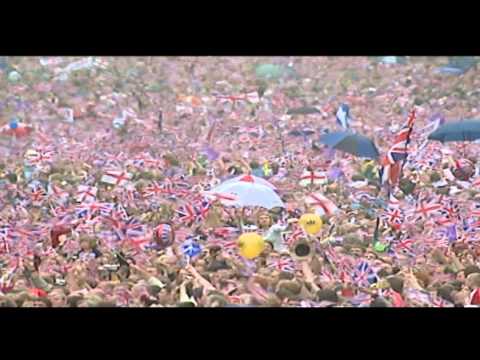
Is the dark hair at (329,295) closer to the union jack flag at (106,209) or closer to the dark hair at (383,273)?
the dark hair at (383,273)

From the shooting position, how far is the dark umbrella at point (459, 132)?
14.4ft

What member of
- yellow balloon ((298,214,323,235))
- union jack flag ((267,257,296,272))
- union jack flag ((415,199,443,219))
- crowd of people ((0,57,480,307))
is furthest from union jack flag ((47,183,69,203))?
union jack flag ((415,199,443,219))

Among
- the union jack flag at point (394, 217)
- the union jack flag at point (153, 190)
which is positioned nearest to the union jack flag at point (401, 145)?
the union jack flag at point (394, 217)

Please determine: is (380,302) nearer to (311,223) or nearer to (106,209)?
(311,223)

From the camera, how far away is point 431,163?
4.40 meters

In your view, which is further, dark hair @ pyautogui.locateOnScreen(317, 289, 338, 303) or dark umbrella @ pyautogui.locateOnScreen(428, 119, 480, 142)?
dark umbrella @ pyautogui.locateOnScreen(428, 119, 480, 142)

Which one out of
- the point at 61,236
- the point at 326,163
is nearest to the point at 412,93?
the point at 326,163

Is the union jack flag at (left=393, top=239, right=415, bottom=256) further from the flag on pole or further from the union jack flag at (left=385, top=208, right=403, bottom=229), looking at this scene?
the flag on pole

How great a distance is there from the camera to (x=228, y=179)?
4.39m

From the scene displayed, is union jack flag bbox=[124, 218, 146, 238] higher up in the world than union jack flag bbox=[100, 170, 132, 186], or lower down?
lower down

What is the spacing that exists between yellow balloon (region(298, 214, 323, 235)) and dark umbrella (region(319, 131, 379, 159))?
43 cm

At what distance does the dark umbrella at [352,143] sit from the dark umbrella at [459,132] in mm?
352

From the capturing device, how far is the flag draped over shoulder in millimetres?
4395

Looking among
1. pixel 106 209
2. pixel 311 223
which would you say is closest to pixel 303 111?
pixel 311 223
